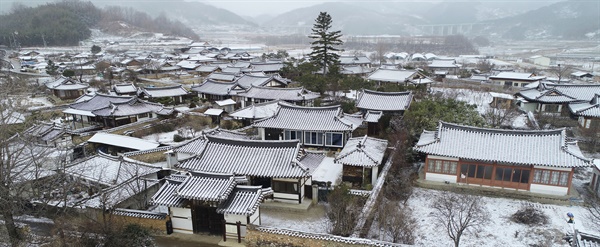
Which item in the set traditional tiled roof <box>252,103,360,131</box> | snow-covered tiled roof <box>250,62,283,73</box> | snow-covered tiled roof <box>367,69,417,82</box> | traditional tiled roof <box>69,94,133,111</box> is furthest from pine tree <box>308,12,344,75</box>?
traditional tiled roof <box>69,94,133,111</box>

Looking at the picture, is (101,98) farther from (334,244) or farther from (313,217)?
(334,244)

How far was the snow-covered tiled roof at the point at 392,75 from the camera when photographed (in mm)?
44969

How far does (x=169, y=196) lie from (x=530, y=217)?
16.2 m

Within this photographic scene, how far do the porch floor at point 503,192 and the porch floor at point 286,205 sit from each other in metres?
6.86

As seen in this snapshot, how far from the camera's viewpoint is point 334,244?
13.2 m

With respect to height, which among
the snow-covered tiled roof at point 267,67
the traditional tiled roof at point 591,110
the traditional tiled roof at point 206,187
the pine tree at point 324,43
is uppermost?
the pine tree at point 324,43

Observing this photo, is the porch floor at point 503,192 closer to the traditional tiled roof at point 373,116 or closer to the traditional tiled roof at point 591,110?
the traditional tiled roof at point 373,116

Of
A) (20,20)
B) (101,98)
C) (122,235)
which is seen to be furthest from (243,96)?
(20,20)

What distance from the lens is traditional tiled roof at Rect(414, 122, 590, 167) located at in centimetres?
1820

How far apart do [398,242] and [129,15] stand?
627 ft

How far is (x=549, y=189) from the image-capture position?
736 inches

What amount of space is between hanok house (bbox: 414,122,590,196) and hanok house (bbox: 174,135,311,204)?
24.8ft

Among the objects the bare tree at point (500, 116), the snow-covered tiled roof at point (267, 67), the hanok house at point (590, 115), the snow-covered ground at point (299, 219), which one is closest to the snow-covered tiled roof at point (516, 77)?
the bare tree at point (500, 116)

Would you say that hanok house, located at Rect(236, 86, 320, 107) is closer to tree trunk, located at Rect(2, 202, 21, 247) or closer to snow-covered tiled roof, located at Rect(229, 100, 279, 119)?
snow-covered tiled roof, located at Rect(229, 100, 279, 119)
